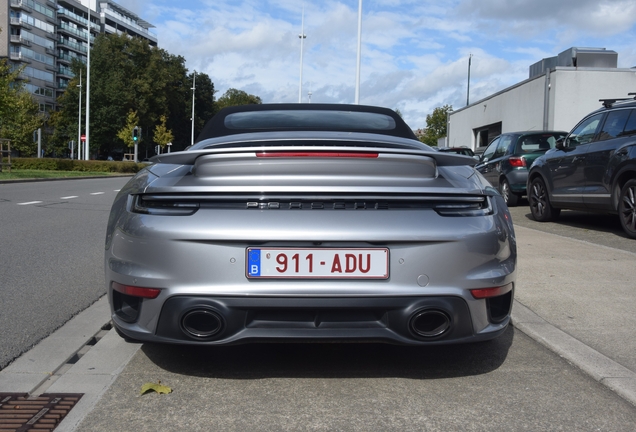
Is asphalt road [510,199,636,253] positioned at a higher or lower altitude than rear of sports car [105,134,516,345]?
lower

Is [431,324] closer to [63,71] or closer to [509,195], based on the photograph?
[509,195]

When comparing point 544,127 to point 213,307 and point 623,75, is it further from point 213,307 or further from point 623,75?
point 213,307

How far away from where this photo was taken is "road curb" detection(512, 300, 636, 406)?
3.43 meters

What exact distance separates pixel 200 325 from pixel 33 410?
0.78 metres

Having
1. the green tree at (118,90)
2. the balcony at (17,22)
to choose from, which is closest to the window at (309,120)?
the green tree at (118,90)

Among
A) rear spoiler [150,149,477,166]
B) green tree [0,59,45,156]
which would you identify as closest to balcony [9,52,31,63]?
green tree [0,59,45,156]

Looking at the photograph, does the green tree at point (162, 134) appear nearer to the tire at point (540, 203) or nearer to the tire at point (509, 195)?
the tire at point (509, 195)

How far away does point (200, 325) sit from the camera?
3234 mm

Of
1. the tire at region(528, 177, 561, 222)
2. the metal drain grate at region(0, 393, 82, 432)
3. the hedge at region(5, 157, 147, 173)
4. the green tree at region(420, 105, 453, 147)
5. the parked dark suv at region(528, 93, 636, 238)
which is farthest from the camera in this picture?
the green tree at region(420, 105, 453, 147)

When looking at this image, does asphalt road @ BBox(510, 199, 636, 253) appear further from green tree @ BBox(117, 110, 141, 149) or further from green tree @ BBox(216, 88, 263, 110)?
green tree @ BBox(216, 88, 263, 110)

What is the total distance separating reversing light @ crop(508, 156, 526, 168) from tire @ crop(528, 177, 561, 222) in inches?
113

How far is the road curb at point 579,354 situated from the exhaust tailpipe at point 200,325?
190cm

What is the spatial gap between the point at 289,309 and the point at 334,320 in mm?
210

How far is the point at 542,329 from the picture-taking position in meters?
4.46
